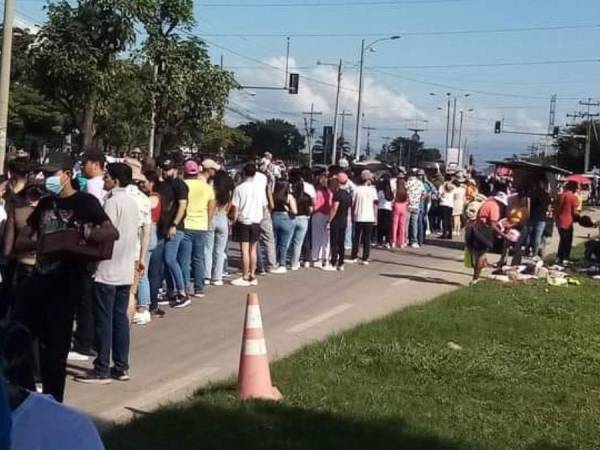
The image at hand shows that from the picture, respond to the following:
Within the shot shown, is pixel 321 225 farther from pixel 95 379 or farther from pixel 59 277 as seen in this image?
pixel 59 277

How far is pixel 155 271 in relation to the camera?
1233cm

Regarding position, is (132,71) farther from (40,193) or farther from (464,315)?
(40,193)

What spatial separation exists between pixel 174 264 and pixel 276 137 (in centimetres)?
10788

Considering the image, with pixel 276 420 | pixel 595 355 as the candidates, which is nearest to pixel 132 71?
pixel 595 355

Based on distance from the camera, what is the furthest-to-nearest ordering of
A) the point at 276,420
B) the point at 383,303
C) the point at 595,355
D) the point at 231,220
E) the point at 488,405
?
the point at 231,220 → the point at 383,303 → the point at 595,355 → the point at 488,405 → the point at 276,420

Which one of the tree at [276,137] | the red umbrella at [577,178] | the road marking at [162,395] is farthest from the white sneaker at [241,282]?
the tree at [276,137]

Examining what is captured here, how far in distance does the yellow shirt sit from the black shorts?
1696 mm

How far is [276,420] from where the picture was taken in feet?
24.2

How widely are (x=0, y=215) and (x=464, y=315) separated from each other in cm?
563

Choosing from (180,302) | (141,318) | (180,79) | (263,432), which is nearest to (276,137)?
(180,79)

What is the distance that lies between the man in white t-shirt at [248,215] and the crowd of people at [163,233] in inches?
0.8

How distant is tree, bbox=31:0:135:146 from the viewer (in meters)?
27.5

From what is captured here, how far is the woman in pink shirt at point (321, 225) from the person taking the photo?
18.5 meters

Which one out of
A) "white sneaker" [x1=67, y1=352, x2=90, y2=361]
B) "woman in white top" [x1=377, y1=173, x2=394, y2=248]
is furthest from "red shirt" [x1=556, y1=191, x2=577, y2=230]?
"white sneaker" [x1=67, y1=352, x2=90, y2=361]
